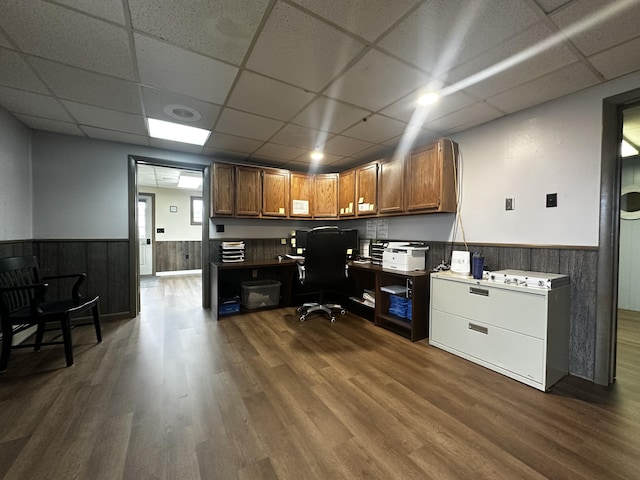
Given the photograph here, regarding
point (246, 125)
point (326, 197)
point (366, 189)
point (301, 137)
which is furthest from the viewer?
point (326, 197)

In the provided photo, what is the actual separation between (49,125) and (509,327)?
5.13 m

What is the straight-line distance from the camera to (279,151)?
3830 millimetres

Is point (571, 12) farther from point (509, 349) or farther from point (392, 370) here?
point (392, 370)

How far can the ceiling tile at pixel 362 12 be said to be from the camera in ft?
4.46

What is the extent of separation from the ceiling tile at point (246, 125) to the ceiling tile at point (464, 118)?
175 centimetres

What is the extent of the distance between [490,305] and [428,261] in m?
1.14

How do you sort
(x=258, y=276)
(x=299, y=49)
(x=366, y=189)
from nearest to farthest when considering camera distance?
1. (x=299, y=49)
2. (x=366, y=189)
3. (x=258, y=276)

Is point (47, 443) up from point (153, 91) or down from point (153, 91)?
down

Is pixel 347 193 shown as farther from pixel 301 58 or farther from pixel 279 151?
pixel 301 58

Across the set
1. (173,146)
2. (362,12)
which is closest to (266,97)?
(362,12)

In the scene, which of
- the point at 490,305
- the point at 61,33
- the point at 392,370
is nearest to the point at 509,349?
the point at 490,305

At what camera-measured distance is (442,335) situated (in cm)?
262

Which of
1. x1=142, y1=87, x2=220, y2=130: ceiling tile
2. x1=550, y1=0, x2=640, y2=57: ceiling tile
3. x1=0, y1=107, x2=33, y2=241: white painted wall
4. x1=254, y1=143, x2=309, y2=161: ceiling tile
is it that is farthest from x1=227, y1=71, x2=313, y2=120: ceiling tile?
x1=0, y1=107, x2=33, y2=241: white painted wall

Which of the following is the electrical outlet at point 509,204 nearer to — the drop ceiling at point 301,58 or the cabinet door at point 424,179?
the cabinet door at point 424,179
